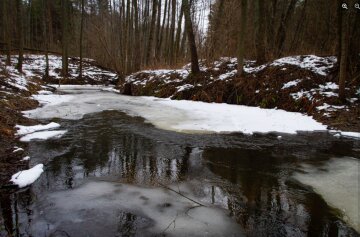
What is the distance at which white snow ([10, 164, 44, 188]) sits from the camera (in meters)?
4.08

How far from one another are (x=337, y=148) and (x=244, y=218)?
3.73 metres

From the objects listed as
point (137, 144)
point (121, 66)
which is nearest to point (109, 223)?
point (137, 144)

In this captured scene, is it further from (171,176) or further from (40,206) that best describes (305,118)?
(40,206)

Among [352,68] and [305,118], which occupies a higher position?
[352,68]

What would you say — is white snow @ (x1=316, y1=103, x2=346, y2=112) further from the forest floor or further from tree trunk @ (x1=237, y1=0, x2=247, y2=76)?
tree trunk @ (x1=237, y1=0, x2=247, y2=76)

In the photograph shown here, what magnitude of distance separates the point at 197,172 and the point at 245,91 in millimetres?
7365

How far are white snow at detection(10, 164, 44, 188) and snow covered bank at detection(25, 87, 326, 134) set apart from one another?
3588 millimetres

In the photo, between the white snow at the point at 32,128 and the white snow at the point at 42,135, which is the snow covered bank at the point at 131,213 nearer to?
the white snow at the point at 42,135

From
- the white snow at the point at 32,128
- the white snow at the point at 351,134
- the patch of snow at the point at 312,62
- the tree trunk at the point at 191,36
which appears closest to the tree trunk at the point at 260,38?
the patch of snow at the point at 312,62

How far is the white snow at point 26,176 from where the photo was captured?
4082 mm

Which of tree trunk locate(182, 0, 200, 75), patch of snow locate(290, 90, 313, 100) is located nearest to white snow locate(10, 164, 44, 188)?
patch of snow locate(290, 90, 313, 100)

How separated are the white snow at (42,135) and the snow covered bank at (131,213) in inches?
110

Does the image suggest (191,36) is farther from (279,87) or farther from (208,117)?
(208,117)

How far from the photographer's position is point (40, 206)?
11.5 feet
